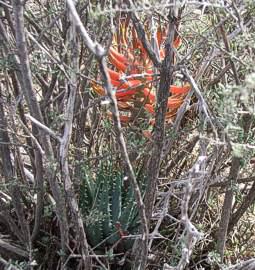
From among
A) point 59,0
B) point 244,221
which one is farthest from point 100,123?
point 244,221

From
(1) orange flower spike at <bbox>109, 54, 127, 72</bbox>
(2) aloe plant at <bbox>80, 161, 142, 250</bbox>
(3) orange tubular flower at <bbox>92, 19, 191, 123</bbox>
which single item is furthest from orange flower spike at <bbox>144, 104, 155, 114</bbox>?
(2) aloe plant at <bbox>80, 161, 142, 250</bbox>

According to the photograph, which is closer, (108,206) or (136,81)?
(136,81)

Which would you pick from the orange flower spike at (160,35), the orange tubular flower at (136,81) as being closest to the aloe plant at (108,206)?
the orange tubular flower at (136,81)

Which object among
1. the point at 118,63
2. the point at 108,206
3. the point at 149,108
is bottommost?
the point at 108,206

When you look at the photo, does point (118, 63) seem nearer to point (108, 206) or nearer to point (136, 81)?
point (136, 81)

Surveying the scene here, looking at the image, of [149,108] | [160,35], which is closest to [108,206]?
[149,108]

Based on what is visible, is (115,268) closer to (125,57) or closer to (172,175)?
(172,175)

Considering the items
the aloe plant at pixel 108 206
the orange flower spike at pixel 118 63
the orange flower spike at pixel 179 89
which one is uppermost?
the orange flower spike at pixel 118 63

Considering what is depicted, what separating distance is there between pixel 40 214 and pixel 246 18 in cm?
78

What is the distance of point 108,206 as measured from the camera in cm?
164

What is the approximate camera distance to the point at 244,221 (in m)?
1.96

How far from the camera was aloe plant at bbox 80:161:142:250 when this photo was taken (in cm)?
164

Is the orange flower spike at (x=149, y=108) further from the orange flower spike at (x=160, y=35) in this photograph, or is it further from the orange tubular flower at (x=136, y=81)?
the orange flower spike at (x=160, y=35)

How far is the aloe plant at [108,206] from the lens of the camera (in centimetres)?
164
